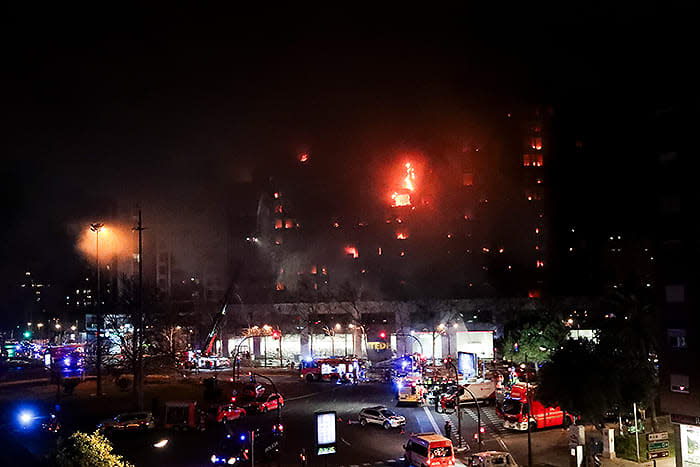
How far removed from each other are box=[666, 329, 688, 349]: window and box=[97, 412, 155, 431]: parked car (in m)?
29.5

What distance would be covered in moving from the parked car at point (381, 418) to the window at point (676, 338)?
52.0 feet

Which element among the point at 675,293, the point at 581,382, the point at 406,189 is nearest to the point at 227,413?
the point at 581,382

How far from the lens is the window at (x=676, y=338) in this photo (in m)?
29.0

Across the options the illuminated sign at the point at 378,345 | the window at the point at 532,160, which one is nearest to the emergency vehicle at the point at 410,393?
the illuminated sign at the point at 378,345

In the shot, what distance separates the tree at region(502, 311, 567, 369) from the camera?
58.7 metres

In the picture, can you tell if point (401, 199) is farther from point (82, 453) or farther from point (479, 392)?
point (82, 453)

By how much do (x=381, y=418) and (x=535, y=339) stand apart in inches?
1067

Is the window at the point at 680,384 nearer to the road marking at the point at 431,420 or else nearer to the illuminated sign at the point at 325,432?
the road marking at the point at 431,420

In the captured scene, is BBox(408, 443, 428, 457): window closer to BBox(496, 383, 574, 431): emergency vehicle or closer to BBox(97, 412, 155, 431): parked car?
BBox(496, 383, 574, 431): emergency vehicle

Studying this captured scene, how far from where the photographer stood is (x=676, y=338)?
29.3 meters

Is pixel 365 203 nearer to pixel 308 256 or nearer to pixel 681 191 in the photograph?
pixel 308 256

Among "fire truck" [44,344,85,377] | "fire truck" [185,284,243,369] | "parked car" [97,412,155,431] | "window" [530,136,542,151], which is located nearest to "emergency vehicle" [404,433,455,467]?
"parked car" [97,412,155,431]

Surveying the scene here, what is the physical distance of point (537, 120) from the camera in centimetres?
10900

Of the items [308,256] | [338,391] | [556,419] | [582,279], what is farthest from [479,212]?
[556,419]
